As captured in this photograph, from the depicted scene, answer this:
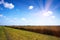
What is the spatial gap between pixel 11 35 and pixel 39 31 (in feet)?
2.13

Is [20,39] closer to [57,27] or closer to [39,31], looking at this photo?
[39,31]

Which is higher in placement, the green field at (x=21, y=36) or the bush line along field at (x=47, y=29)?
the bush line along field at (x=47, y=29)

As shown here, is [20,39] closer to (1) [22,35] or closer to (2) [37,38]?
(1) [22,35]

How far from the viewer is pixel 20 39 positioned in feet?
Result: 8.62

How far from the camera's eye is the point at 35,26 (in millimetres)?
2738

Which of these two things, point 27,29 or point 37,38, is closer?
point 37,38

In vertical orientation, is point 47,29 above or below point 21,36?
above

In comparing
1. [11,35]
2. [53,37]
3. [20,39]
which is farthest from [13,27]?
[53,37]

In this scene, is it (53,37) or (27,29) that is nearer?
(53,37)

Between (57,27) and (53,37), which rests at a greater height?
(57,27)

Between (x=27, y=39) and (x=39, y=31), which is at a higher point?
(x=39, y=31)

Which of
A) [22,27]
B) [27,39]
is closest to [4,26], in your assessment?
[22,27]

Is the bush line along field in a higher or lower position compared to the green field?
higher

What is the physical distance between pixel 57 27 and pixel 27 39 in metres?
0.71
